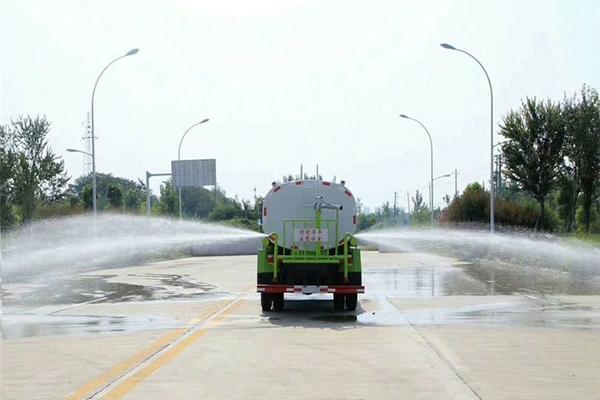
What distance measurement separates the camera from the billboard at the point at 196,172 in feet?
242

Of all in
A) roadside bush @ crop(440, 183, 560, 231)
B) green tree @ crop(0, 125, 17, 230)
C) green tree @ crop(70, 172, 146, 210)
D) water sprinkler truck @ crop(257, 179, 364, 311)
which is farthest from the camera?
green tree @ crop(70, 172, 146, 210)

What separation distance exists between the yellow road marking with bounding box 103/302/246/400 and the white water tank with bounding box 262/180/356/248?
4297 mm

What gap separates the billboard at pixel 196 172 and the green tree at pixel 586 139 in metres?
36.6

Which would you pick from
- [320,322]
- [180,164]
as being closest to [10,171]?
[180,164]

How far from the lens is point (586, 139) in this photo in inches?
1764

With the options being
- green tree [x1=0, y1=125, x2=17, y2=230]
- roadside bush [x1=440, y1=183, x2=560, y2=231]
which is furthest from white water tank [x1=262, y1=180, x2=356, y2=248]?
roadside bush [x1=440, y1=183, x2=560, y2=231]

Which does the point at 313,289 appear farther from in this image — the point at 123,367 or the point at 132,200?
the point at 132,200

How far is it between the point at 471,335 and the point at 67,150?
36921 mm

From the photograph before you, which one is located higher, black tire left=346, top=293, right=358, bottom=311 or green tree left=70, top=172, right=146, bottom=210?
green tree left=70, top=172, right=146, bottom=210

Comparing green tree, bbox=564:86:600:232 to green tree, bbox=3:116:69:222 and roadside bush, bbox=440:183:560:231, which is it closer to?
roadside bush, bbox=440:183:560:231

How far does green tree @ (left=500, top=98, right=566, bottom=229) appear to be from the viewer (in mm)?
46156

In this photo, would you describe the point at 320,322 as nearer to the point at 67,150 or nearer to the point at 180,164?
the point at 67,150

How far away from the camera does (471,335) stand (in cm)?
1303

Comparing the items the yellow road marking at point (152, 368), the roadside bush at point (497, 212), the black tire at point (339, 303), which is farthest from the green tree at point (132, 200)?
the yellow road marking at point (152, 368)
